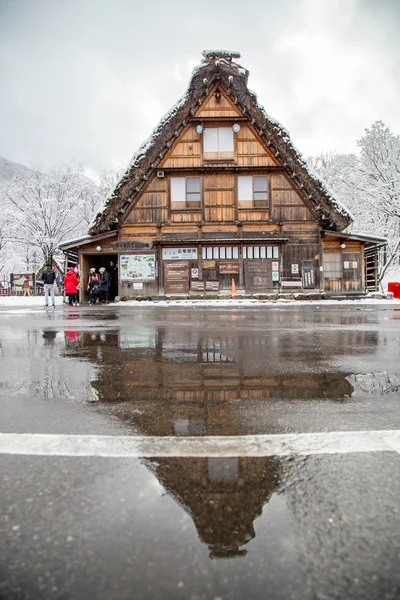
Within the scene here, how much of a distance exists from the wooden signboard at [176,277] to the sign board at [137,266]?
0.79m

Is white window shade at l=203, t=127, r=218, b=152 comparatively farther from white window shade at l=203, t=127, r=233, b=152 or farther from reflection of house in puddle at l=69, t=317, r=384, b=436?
reflection of house in puddle at l=69, t=317, r=384, b=436

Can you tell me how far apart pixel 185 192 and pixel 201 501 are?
A: 22.7 metres

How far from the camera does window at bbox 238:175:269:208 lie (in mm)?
23266

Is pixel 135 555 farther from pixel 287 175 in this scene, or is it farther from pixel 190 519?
pixel 287 175

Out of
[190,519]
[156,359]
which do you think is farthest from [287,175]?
[190,519]

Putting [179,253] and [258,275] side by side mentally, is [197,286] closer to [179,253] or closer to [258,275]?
[179,253]

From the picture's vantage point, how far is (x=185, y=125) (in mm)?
22922

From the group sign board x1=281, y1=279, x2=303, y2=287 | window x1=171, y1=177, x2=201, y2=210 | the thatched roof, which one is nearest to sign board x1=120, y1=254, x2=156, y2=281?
the thatched roof

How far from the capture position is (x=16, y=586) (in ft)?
4.04

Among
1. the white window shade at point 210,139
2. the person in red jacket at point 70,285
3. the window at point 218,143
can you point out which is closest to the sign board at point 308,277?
the window at point 218,143

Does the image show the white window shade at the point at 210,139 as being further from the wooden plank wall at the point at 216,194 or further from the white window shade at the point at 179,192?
the white window shade at the point at 179,192

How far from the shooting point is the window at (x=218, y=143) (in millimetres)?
23281

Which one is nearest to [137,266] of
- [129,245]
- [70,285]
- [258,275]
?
[129,245]

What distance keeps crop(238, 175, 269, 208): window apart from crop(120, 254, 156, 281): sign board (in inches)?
242
